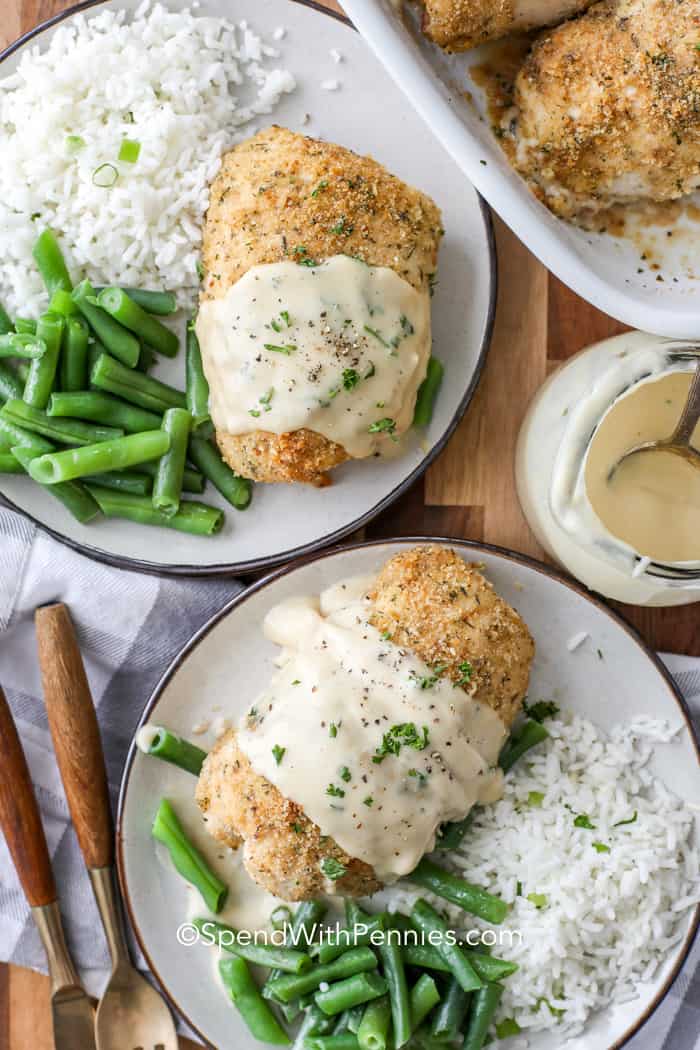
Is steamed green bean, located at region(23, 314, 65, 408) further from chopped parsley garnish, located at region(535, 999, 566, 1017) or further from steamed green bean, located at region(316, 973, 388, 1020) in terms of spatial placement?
chopped parsley garnish, located at region(535, 999, 566, 1017)

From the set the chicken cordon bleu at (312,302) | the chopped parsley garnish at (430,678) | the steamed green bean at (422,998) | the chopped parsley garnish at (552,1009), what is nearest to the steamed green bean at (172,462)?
the chicken cordon bleu at (312,302)

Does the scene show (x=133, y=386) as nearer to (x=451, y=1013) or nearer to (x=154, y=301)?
(x=154, y=301)

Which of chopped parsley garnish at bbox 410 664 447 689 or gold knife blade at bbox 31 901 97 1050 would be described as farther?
gold knife blade at bbox 31 901 97 1050

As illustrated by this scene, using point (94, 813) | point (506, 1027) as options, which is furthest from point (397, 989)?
point (94, 813)

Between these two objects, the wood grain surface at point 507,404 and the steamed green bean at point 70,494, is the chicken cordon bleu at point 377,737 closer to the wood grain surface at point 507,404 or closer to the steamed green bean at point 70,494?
the wood grain surface at point 507,404

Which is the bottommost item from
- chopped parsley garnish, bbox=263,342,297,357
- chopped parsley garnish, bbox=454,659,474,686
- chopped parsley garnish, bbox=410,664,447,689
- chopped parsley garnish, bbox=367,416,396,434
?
chopped parsley garnish, bbox=454,659,474,686

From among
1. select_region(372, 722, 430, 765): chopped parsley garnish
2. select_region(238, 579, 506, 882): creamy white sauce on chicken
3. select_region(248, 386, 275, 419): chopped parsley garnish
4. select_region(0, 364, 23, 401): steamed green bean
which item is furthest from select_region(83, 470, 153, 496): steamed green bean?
select_region(372, 722, 430, 765): chopped parsley garnish
